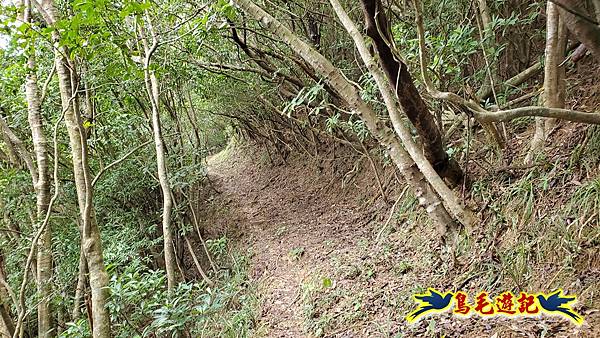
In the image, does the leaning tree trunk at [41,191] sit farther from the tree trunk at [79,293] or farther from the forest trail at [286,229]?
the forest trail at [286,229]

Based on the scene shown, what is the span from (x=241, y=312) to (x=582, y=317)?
4297 mm

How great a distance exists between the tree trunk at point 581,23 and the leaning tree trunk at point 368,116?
163 cm

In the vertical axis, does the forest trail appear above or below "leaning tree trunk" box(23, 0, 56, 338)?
below

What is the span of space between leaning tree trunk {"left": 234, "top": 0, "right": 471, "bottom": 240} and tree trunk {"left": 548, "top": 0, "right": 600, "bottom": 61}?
1.63m

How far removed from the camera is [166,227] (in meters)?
5.57

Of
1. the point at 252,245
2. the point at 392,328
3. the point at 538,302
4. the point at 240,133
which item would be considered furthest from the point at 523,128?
the point at 240,133

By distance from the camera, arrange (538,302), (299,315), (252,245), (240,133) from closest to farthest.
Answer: (538,302), (299,315), (252,245), (240,133)

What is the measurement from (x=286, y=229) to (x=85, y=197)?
4.66m

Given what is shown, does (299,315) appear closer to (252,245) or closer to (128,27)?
(252,245)

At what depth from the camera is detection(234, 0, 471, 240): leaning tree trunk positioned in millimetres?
3334

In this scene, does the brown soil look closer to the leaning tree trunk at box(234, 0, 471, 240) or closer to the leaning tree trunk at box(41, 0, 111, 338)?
the leaning tree trunk at box(234, 0, 471, 240)

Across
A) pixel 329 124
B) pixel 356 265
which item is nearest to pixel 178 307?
pixel 356 265

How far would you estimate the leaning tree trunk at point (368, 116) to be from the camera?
3334 millimetres

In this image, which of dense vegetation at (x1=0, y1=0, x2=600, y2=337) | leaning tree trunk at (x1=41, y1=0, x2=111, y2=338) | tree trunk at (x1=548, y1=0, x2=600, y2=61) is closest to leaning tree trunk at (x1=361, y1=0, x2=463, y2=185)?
dense vegetation at (x1=0, y1=0, x2=600, y2=337)
